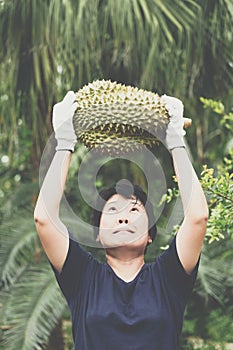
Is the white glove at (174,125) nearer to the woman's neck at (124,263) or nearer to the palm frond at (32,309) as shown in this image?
the woman's neck at (124,263)

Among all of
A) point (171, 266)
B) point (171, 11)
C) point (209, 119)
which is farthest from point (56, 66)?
point (171, 266)

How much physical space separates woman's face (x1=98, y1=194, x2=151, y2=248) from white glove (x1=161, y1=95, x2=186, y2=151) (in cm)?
25

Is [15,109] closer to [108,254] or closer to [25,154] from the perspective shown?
[25,154]

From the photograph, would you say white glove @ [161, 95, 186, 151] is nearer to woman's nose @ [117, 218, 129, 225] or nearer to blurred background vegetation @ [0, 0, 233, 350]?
woman's nose @ [117, 218, 129, 225]

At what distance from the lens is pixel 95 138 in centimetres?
225

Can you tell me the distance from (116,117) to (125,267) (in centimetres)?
46

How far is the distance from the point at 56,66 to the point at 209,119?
1.85 meters

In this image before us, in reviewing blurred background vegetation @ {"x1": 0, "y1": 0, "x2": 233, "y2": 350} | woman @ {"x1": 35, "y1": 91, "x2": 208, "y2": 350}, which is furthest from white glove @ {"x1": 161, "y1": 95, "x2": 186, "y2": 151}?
blurred background vegetation @ {"x1": 0, "y1": 0, "x2": 233, "y2": 350}

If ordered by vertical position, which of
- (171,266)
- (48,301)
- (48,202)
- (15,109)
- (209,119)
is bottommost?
(48,301)

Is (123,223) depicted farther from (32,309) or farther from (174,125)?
(32,309)

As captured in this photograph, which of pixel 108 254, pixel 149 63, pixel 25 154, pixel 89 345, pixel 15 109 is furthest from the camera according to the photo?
pixel 25 154

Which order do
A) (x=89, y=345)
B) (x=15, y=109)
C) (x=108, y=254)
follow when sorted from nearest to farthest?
(x=89, y=345) → (x=108, y=254) → (x=15, y=109)

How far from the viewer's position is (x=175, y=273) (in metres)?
2.12

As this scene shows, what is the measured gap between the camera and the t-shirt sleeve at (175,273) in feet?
6.90
